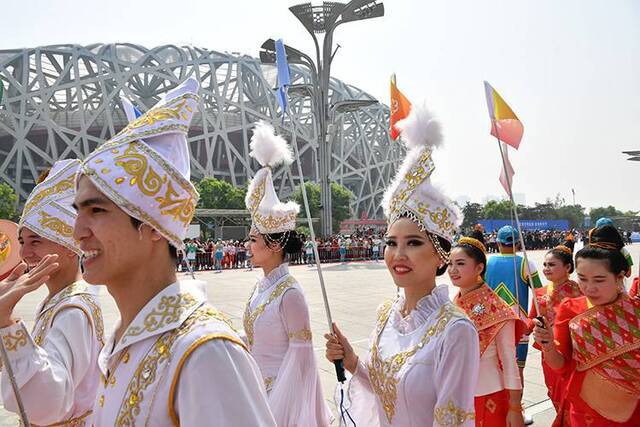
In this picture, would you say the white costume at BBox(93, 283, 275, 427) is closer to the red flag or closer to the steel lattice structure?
the red flag

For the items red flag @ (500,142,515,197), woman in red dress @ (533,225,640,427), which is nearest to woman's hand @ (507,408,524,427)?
woman in red dress @ (533,225,640,427)

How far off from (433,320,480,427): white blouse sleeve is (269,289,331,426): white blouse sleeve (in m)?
1.39

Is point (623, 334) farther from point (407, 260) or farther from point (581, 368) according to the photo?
point (407, 260)

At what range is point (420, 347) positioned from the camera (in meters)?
2.12

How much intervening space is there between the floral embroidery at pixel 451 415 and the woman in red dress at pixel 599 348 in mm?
1120

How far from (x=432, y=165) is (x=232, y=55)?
72412 millimetres

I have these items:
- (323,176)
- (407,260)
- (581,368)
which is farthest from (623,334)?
(323,176)

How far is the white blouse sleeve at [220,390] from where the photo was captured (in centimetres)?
118

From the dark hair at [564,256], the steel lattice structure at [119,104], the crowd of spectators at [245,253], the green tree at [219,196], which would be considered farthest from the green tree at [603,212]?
the dark hair at [564,256]

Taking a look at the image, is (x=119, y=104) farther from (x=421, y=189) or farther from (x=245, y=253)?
(x=421, y=189)

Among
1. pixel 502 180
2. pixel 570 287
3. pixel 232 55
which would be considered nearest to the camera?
pixel 502 180

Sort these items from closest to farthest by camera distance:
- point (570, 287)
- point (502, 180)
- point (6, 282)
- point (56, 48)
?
point (6, 282), point (502, 180), point (570, 287), point (56, 48)

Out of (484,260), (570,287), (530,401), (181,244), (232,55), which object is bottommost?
(530,401)

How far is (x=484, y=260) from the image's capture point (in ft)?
11.7
